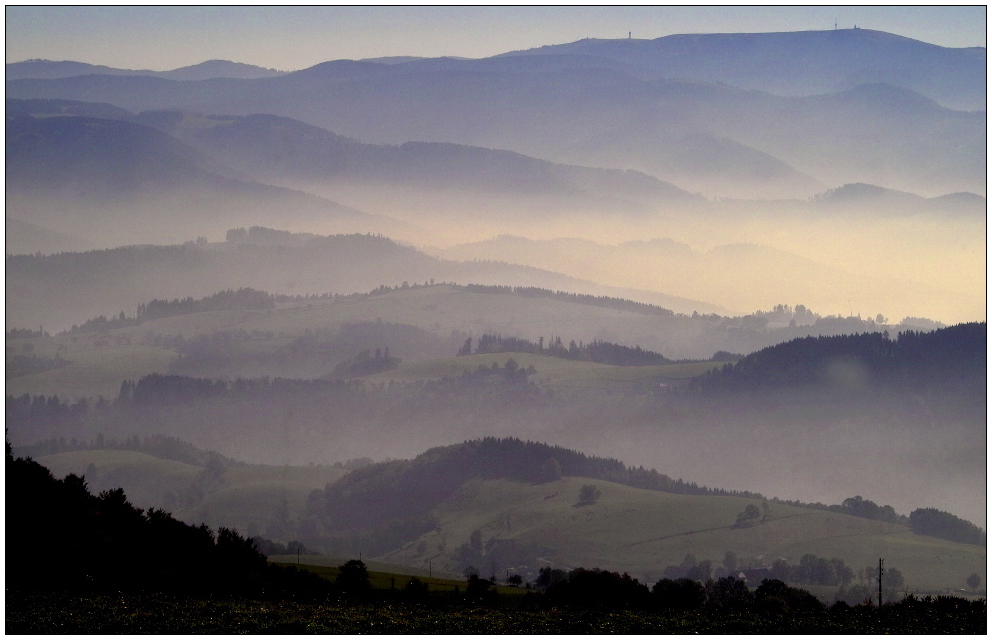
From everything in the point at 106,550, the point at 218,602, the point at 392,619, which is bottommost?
the point at 392,619

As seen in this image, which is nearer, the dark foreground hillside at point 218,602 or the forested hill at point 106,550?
the dark foreground hillside at point 218,602

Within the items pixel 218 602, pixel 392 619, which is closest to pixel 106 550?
pixel 218 602

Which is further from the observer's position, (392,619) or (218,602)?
(218,602)

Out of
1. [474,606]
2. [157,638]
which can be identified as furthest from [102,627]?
[474,606]

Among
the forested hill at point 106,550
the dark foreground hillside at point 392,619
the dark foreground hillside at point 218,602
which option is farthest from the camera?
the forested hill at point 106,550

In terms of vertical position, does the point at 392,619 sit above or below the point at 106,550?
below

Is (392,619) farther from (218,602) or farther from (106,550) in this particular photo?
(106,550)

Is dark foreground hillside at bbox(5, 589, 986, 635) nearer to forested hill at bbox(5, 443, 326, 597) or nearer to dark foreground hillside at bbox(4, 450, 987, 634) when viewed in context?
dark foreground hillside at bbox(4, 450, 987, 634)

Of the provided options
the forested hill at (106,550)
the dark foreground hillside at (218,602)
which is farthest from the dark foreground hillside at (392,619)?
the forested hill at (106,550)

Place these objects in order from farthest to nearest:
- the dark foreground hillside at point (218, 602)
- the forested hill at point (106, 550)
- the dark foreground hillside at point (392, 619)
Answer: the forested hill at point (106, 550)
the dark foreground hillside at point (218, 602)
the dark foreground hillside at point (392, 619)

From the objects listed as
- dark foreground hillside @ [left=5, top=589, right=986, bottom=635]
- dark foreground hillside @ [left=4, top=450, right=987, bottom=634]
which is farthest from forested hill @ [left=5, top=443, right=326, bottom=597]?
dark foreground hillside @ [left=5, top=589, right=986, bottom=635]

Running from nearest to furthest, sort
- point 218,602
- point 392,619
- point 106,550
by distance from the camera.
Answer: point 392,619 → point 218,602 → point 106,550

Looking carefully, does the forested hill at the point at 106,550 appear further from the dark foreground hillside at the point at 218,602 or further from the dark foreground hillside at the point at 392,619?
the dark foreground hillside at the point at 392,619

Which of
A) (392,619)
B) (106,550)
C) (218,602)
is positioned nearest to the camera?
(392,619)
